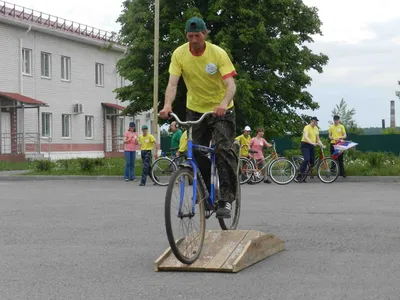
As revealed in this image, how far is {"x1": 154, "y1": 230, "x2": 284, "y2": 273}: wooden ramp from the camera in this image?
617 centimetres

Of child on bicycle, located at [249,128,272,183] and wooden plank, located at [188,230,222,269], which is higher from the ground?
child on bicycle, located at [249,128,272,183]

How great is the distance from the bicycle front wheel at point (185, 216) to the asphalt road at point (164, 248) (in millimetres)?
257

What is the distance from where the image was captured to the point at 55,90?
42781mm

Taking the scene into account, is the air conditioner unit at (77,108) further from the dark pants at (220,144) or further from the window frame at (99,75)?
the dark pants at (220,144)

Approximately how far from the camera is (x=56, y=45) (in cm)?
4309

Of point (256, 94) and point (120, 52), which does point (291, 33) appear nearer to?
point (256, 94)

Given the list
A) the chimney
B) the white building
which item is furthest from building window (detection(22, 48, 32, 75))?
the chimney

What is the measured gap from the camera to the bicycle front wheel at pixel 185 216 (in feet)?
19.9

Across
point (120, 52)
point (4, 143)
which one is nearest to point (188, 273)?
point (4, 143)

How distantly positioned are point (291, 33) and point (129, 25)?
6950 mm

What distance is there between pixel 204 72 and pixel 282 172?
14.9 meters

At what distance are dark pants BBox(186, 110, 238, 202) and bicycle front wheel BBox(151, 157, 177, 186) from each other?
13.5m

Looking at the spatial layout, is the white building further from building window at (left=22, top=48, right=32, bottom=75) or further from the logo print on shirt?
the logo print on shirt

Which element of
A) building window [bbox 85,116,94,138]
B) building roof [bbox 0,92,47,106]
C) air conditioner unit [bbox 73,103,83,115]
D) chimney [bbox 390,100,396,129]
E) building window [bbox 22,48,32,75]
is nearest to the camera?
building roof [bbox 0,92,47,106]
